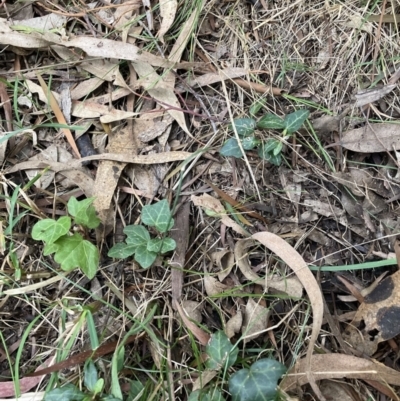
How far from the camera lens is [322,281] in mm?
1503

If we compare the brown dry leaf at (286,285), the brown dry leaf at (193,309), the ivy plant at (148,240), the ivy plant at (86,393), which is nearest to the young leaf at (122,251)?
the ivy plant at (148,240)

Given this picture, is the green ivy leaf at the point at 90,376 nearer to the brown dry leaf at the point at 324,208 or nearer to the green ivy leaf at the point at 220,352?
the green ivy leaf at the point at 220,352

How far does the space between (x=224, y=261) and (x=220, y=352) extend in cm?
30

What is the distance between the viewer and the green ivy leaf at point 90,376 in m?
1.40

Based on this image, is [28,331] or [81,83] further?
[81,83]

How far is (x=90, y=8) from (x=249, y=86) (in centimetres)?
69

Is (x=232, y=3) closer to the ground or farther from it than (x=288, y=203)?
farther from it

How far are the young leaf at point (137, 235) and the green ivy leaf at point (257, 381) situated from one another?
510 millimetres

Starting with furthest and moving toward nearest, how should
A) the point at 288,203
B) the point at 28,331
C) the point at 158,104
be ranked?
1. the point at 158,104
2. the point at 288,203
3. the point at 28,331

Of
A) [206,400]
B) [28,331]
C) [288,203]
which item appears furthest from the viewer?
[288,203]

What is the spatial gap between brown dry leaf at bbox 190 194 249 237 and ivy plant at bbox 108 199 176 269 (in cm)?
12

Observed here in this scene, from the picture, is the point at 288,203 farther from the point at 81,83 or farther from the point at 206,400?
the point at 81,83

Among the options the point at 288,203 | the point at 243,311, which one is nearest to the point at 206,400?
the point at 243,311

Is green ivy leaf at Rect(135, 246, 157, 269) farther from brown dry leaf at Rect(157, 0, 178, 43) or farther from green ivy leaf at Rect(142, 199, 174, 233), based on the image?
brown dry leaf at Rect(157, 0, 178, 43)
